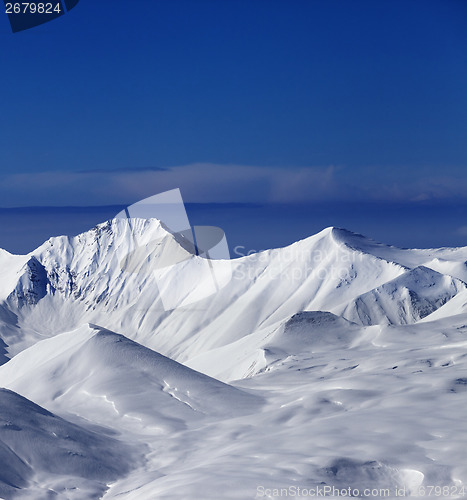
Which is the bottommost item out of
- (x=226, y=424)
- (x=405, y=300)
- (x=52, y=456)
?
(x=405, y=300)

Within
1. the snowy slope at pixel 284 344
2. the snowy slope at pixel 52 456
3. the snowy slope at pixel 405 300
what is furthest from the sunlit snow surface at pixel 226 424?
the snowy slope at pixel 405 300

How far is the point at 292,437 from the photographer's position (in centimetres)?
4450

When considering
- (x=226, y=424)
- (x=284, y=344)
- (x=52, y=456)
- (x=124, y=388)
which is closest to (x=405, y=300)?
(x=284, y=344)

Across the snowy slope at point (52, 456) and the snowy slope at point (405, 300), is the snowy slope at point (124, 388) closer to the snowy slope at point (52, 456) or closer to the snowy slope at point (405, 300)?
the snowy slope at point (52, 456)

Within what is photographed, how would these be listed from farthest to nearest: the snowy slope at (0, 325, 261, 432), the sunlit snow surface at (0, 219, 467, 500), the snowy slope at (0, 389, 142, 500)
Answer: the snowy slope at (0, 325, 261, 432) → the snowy slope at (0, 389, 142, 500) → the sunlit snow surface at (0, 219, 467, 500)

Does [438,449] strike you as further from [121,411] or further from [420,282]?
[420,282]

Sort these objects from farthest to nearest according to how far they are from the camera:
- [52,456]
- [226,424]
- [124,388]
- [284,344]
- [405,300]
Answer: [405,300] → [284,344] → [124,388] → [226,424] → [52,456]

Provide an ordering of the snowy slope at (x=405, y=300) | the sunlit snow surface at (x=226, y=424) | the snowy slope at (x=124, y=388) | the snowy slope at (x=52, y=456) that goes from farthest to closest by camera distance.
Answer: the snowy slope at (x=405, y=300) → the snowy slope at (x=124, y=388) → the snowy slope at (x=52, y=456) → the sunlit snow surface at (x=226, y=424)

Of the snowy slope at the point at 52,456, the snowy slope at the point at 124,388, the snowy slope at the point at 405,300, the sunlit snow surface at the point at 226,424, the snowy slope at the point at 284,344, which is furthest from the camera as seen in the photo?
the snowy slope at the point at 405,300

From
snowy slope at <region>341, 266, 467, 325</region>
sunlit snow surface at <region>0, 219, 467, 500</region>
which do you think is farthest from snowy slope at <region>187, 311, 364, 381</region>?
snowy slope at <region>341, 266, 467, 325</region>

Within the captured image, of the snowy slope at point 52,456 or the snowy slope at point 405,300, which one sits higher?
the snowy slope at point 52,456

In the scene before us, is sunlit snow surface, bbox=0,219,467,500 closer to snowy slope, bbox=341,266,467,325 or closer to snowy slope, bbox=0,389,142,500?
snowy slope, bbox=0,389,142,500

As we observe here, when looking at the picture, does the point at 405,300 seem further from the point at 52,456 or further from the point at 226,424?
the point at 52,456

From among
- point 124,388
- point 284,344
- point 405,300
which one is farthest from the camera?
point 405,300
